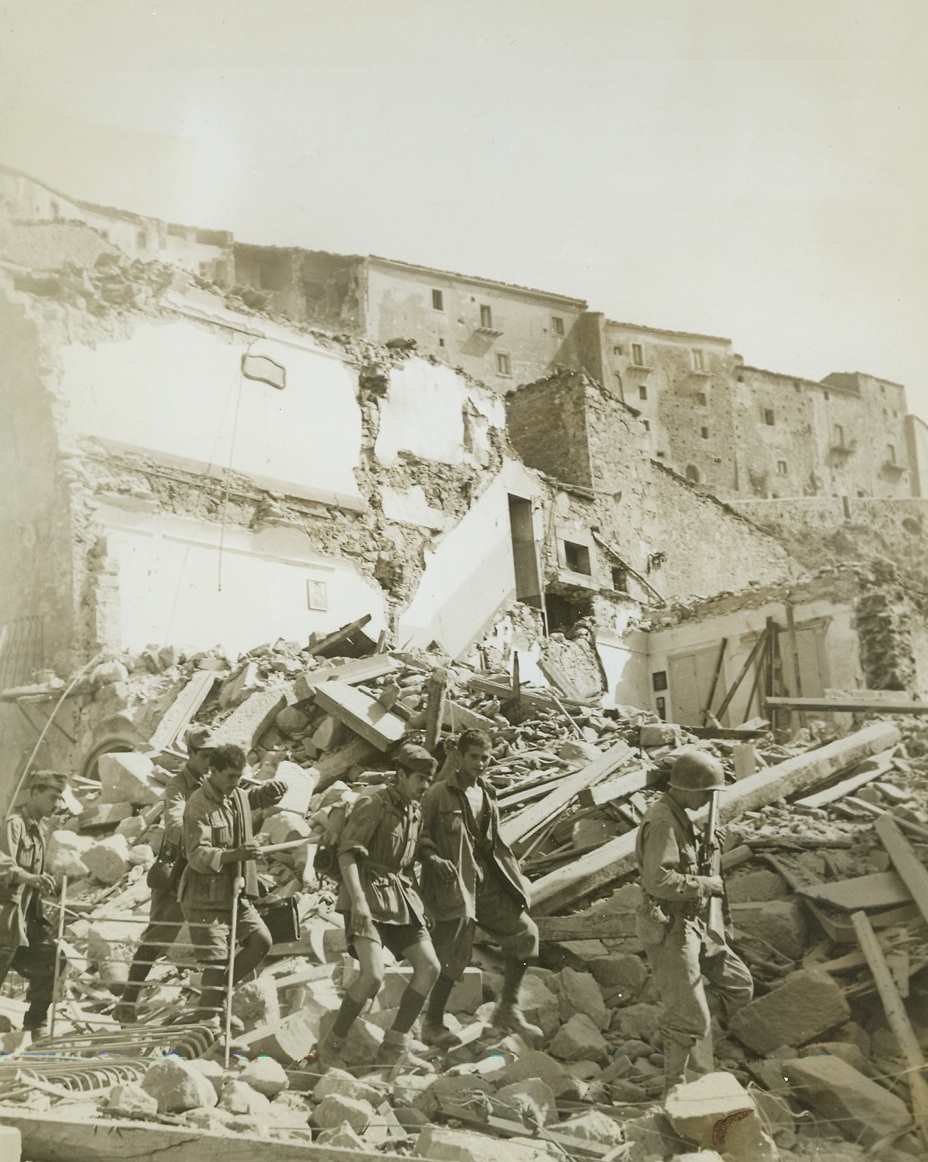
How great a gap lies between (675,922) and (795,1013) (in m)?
0.76

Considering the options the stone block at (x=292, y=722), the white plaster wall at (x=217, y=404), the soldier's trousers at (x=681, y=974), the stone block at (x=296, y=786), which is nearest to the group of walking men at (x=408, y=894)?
the soldier's trousers at (x=681, y=974)

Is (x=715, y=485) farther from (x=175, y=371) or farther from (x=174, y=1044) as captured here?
(x=174, y=1044)

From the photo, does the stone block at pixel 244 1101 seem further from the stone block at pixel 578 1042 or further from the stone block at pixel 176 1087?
the stone block at pixel 578 1042

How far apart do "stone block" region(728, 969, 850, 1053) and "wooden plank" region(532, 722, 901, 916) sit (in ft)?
3.64

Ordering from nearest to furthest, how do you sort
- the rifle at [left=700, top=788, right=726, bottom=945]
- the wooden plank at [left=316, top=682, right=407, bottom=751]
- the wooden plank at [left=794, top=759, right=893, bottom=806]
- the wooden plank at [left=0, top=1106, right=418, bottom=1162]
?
1. the wooden plank at [left=0, top=1106, right=418, bottom=1162]
2. the rifle at [left=700, top=788, right=726, bottom=945]
3. the wooden plank at [left=794, top=759, right=893, bottom=806]
4. the wooden plank at [left=316, top=682, right=407, bottom=751]

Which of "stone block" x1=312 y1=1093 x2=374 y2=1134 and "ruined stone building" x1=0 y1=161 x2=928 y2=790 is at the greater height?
"ruined stone building" x1=0 y1=161 x2=928 y2=790

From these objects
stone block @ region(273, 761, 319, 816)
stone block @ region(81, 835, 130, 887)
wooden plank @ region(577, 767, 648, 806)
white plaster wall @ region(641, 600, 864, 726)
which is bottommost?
stone block @ region(81, 835, 130, 887)

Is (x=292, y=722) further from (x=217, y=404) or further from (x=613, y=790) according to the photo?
(x=217, y=404)

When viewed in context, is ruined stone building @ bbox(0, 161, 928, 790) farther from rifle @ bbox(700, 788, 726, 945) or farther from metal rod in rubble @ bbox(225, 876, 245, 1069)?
metal rod in rubble @ bbox(225, 876, 245, 1069)

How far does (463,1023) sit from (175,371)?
7801mm

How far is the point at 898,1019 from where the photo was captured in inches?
165

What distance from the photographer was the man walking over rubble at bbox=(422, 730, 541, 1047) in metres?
4.59

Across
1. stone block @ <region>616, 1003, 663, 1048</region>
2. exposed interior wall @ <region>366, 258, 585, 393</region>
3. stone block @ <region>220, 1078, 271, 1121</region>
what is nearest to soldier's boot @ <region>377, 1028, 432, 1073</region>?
stone block @ <region>220, 1078, 271, 1121</region>

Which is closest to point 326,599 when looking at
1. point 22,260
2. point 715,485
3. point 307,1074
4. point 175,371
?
point 175,371
